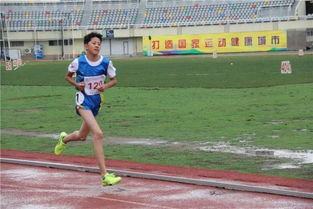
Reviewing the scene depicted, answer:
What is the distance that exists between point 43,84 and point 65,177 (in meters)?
27.8

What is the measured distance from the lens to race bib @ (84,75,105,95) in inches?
372

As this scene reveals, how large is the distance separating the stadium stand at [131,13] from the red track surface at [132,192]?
255ft

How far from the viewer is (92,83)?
9.48 meters

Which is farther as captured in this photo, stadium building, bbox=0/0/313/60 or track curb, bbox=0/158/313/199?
stadium building, bbox=0/0/313/60

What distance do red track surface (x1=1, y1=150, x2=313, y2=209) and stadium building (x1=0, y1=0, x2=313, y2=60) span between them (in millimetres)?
69398

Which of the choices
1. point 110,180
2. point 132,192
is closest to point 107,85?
point 110,180

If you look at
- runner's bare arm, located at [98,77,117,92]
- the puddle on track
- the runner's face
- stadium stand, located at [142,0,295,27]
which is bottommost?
the puddle on track

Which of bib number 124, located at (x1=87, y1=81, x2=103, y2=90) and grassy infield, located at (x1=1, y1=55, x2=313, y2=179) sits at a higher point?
bib number 124, located at (x1=87, y1=81, x2=103, y2=90)

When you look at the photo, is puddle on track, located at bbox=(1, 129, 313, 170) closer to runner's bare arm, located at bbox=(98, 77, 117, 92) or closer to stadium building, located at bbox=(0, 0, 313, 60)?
runner's bare arm, located at bbox=(98, 77, 117, 92)

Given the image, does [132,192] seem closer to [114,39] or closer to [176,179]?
[176,179]

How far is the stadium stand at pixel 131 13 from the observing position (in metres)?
90.4

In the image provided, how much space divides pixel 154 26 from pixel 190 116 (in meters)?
72.6

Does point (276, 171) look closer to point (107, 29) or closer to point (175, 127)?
point (175, 127)

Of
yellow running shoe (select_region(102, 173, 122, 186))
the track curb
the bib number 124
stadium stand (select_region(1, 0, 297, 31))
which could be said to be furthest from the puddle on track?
stadium stand (select_region(1, 0, 297, 31))
